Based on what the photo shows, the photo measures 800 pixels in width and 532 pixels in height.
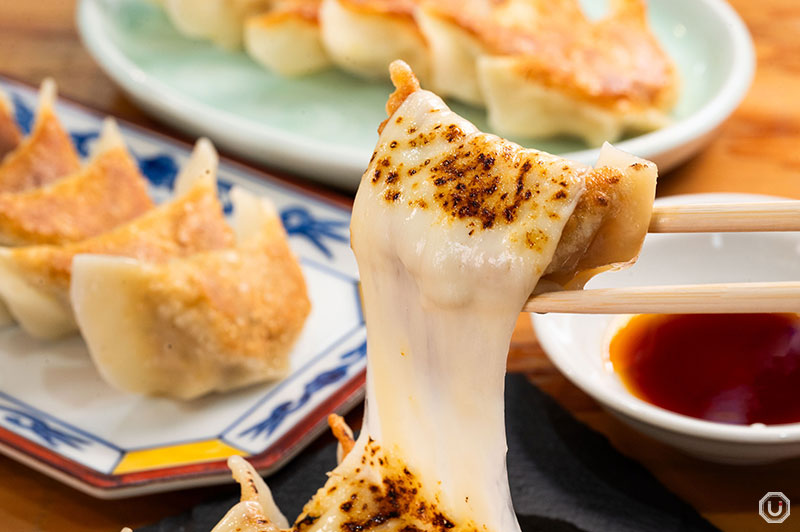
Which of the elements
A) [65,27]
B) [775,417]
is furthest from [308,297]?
[65,27]

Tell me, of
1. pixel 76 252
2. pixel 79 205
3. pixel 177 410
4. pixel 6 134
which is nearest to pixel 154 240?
pixel 76 252

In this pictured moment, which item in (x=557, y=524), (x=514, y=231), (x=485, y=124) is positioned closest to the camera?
(x=514, y=231)

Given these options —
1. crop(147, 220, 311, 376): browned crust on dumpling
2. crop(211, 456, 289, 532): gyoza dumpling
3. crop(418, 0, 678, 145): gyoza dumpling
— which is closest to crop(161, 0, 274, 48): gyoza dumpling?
crop(418, 0, 678, 145): gyoza dumpling

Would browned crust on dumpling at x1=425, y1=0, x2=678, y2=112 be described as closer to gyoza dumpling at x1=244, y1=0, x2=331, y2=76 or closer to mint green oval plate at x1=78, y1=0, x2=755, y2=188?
mint green oval plate at x1=78, y1=0, x2=755, y2=188

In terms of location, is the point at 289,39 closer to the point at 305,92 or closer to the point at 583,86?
the point at 305,92

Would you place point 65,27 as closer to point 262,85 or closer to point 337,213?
point 262,85
